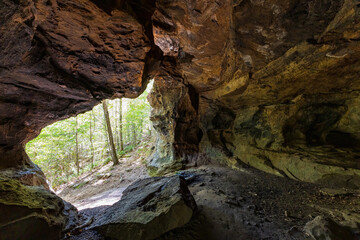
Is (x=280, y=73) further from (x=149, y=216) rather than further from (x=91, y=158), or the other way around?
(x=91, y=158)

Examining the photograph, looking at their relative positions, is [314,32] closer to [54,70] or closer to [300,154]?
[300,154]

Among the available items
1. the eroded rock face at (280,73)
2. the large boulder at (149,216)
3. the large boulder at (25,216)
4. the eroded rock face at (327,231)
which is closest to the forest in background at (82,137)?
the eroded rock face at (280,73)

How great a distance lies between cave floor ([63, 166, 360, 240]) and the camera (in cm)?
A: 277

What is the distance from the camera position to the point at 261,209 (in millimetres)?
3523

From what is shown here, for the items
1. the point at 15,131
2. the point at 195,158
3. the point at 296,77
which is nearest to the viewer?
the point at 296,77

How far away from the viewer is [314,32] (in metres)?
3.24

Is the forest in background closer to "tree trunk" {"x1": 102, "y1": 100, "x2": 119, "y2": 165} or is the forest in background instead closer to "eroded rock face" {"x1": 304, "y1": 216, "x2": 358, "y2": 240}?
"tree trunk" {"x1": 102, "y1": 100, "x2": 119, "y2": 165}

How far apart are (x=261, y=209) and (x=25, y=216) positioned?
464 cm

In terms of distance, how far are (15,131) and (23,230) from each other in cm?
467

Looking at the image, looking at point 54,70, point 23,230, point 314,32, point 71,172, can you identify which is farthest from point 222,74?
point 71,172

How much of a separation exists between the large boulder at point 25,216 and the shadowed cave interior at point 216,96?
0.02 m

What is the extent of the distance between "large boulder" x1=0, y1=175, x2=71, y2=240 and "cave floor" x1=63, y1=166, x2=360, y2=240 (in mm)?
583

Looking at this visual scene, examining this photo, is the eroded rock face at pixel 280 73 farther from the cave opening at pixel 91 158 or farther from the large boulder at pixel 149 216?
the cave opening at pixel 91 158

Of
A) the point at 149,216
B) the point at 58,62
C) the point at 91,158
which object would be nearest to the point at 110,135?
the point at 58,62
